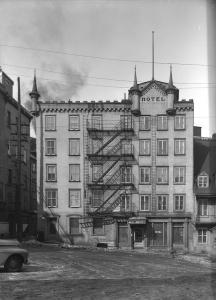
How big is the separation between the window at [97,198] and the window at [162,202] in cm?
687

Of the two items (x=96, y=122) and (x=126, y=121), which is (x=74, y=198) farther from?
(x=126, y=121)

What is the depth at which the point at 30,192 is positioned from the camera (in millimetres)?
54156

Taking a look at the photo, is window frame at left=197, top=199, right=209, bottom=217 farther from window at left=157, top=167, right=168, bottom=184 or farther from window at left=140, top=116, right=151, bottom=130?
window at left=140, top=116, right=151, bottom=130

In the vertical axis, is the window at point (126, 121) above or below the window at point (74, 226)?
above

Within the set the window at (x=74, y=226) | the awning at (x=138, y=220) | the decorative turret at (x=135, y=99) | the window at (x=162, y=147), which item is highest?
the decorative turret at (x=135, y=99)

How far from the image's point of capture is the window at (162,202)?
42.7m

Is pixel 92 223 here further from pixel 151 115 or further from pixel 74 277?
pixel 74 277

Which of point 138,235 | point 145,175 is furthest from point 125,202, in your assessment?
point 138,235

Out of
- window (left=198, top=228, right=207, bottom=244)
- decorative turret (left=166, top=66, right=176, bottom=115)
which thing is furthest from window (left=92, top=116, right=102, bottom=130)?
window (left=198, top=228, right=207, bottom=244)

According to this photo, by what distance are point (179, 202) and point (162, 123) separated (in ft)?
31.7

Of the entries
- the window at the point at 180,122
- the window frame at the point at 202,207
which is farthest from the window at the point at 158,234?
the window at the point at 180,122

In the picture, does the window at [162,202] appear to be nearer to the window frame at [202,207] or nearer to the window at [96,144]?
the window frame at [202,207]

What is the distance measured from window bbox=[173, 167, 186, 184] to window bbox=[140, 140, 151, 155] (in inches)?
158

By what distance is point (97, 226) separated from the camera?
4253 centimetres
